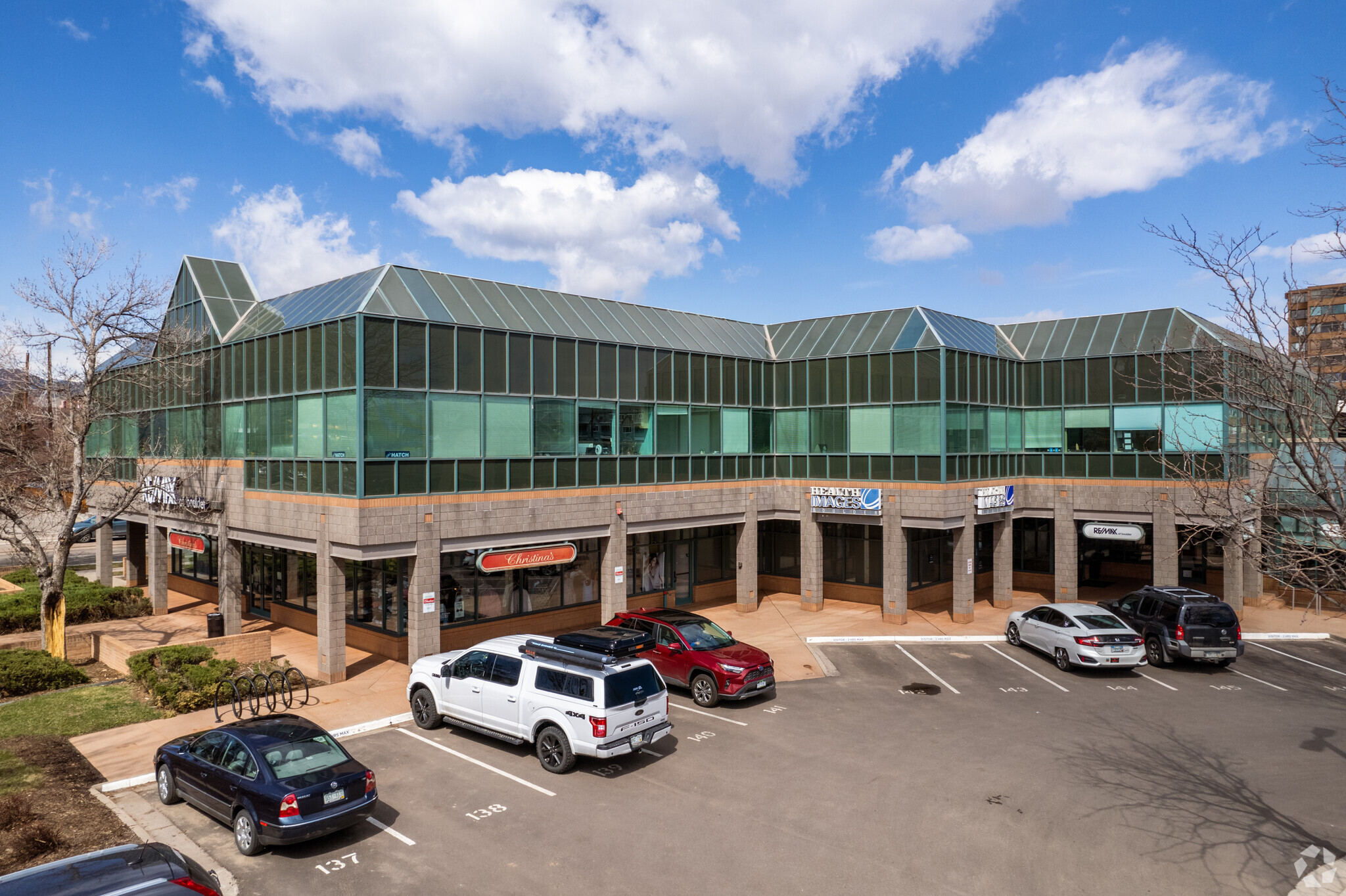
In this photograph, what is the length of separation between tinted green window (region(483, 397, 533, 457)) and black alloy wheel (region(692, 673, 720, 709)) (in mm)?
8095

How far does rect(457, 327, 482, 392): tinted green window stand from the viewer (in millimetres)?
20391

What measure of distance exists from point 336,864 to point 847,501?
20547 mm

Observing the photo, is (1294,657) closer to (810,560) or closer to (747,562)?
(810,560)

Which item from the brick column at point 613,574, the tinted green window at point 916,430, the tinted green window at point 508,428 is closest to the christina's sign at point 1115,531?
the tinted green window at point 916,430

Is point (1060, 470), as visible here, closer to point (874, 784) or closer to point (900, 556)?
point (900, 556)

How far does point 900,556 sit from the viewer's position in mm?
26469

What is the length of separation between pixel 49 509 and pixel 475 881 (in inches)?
797

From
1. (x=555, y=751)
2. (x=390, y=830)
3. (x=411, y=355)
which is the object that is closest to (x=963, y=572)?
(x=555, y=751)

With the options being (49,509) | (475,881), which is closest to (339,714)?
(475,881)

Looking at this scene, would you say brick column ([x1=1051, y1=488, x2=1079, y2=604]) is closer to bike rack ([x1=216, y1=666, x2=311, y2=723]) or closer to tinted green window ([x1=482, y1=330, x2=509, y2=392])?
tinted green window ([x1=482, y1=330, x2=509, y2=392])

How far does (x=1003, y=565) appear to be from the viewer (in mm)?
29484

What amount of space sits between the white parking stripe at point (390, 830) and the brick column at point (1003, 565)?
949 inches

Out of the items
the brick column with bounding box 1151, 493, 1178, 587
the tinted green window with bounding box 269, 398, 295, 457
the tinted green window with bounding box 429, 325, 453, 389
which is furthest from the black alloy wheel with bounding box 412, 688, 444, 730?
the brick column with bounding box 1151, 493, 1178, 587

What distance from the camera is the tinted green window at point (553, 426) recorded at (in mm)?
22156
